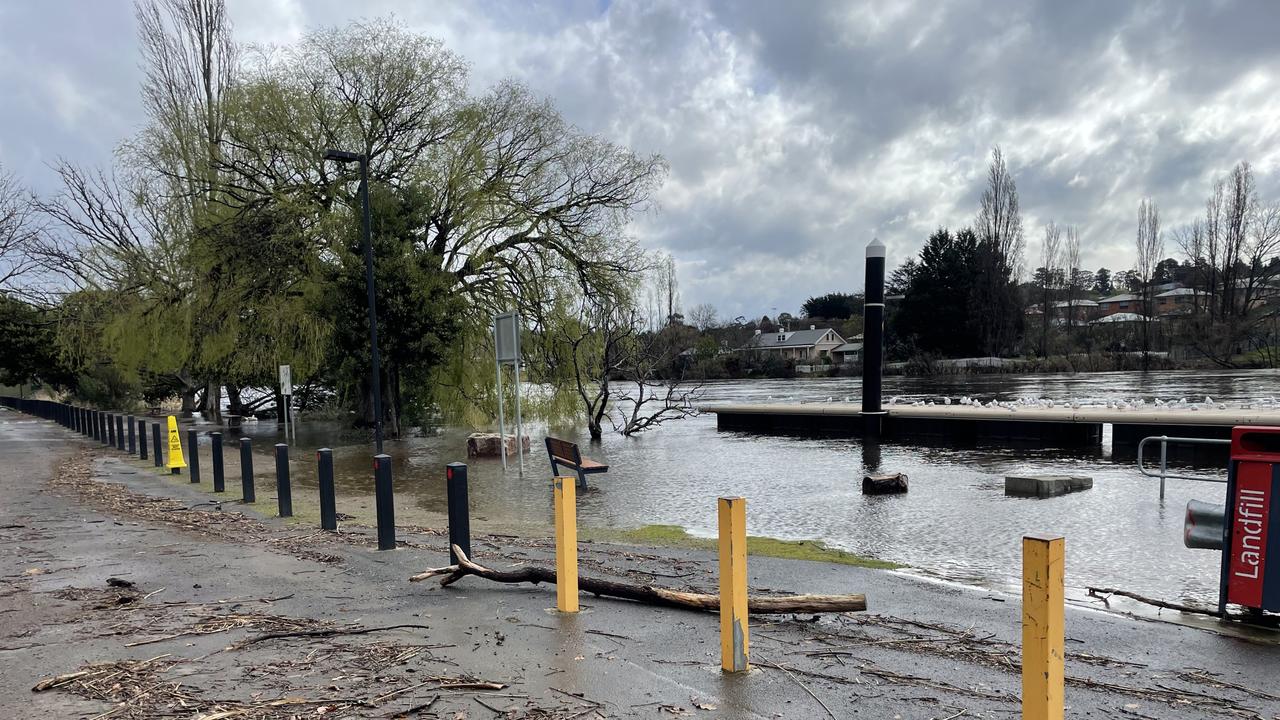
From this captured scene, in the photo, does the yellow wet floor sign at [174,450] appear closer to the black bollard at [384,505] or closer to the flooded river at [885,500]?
the flooded river at [885,500]

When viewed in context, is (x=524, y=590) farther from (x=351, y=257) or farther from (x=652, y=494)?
(x=351, y=257)

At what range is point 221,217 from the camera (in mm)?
24875

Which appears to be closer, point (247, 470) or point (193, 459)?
point (247, 470)

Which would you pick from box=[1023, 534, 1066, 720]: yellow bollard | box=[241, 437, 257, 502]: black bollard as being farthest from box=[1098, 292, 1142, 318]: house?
box=[1023, 534, 1066, 720]: yellow bollard

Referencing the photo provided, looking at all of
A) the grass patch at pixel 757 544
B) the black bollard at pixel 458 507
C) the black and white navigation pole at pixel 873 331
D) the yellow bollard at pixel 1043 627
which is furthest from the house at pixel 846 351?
the yellow bollard at pixel 1043 627

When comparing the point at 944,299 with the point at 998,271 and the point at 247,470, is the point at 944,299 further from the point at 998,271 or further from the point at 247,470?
the point at 247,470

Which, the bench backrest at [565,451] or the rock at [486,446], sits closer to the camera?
the bench backrest at [565,451]

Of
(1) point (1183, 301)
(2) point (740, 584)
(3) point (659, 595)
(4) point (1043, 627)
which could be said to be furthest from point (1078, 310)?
(4) point (1043, 627)

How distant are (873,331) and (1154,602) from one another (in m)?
16.4

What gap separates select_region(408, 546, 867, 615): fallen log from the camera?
17.2 feet

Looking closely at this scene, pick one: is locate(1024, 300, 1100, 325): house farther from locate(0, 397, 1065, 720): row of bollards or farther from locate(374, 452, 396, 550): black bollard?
locate(0, 397, 1065, 720): row of bollards

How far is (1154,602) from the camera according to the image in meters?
5.77

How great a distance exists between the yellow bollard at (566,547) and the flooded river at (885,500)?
3.45m

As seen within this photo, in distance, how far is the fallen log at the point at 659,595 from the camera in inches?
207
